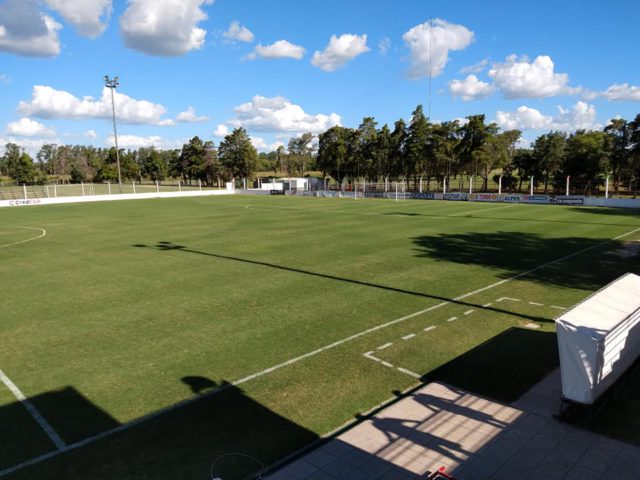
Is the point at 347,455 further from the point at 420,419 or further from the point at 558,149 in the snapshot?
the point at 558,149

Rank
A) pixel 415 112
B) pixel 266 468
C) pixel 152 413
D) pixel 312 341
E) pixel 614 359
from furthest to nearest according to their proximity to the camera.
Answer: pixel 415 112
pixel 312 341
pixel 152 413
pixel 614 359
pixel 266 468

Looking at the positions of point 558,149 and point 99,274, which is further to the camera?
point 558,149

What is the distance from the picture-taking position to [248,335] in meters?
10.5

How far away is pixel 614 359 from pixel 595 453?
5.10ft

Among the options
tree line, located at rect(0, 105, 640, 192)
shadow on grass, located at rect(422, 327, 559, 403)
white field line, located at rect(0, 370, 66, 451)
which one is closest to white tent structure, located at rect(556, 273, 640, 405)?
shadow on grass, located at rect(422, 327, 559, 403)

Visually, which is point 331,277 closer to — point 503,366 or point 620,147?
point 503,366


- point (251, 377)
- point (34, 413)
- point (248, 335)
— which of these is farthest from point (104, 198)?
point (251, 377)

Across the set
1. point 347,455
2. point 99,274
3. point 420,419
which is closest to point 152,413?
point 347,455

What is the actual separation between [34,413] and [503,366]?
27.6 ft

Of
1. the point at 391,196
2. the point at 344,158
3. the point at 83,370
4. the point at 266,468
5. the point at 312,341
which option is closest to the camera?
the point at 266,468

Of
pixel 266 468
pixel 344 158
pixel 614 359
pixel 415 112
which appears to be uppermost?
pixel 415 112

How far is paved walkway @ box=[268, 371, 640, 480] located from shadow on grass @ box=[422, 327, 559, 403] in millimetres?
508

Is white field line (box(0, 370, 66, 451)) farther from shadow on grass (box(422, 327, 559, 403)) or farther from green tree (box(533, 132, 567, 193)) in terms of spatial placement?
green tree (box(533, 132, 567, 193))

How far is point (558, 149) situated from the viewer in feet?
205
